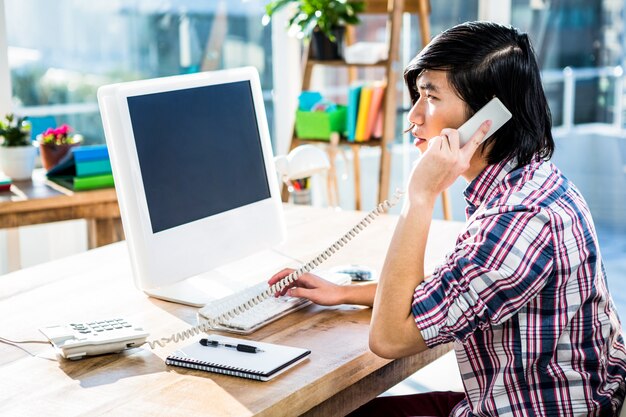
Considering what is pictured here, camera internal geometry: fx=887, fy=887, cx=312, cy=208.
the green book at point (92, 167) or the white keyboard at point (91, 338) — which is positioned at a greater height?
the green book at point (92, 167)

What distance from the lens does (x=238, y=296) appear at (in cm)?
181

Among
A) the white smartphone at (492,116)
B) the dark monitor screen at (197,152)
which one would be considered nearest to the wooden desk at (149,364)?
the dark monitor screen at (197,152)

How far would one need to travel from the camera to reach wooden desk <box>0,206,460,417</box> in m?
1.37

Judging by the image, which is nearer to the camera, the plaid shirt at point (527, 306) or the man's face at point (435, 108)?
the plaid shirt at point (527, 306)

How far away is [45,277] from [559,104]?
464 cm

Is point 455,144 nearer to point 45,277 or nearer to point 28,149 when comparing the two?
point 45,277

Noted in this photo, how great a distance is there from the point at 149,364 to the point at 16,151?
1.90 meters

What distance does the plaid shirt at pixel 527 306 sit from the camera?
1.40 metres

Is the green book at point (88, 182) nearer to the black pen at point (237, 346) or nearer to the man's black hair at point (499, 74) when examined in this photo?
the black pen at point (237, 346)

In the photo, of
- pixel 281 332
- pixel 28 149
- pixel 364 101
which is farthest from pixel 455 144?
pixel 364 101

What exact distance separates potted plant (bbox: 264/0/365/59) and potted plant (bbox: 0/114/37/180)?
4.14ft

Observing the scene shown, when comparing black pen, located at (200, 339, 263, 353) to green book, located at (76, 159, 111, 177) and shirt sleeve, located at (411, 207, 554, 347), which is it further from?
green book, located at (76, 159, 111, 177)

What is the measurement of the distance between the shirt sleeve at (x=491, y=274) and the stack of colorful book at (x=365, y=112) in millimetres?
2512

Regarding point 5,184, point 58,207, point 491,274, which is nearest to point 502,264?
point 491,274
